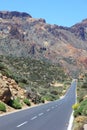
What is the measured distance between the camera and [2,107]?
1172 inches

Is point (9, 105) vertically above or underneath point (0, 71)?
underneath

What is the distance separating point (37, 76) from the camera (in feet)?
354

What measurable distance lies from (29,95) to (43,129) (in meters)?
30.6

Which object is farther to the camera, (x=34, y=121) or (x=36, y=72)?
(x=36, y=72)

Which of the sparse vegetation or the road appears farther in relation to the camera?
the sparse vegetation

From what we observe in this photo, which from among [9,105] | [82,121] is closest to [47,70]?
[9,105]

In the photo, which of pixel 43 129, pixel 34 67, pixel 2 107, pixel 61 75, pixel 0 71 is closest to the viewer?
pixel 43 129

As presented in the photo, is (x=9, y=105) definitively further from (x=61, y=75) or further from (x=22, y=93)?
(x=61, y=75)

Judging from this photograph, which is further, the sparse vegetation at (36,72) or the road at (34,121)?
the sparse vegetation at (36,72)

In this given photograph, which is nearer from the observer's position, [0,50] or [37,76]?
[37,76]

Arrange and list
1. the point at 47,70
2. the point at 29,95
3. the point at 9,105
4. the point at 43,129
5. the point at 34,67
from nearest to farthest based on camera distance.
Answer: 1. the point at 43,129
2. the point at 9,105
3. the point at 29,95
4. the point at 34,67
5. the point at 47,70

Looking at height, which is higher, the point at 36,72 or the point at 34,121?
the point at 34,121

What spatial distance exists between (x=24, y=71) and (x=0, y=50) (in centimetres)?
7781

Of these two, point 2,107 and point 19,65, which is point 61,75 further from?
point 2,107
